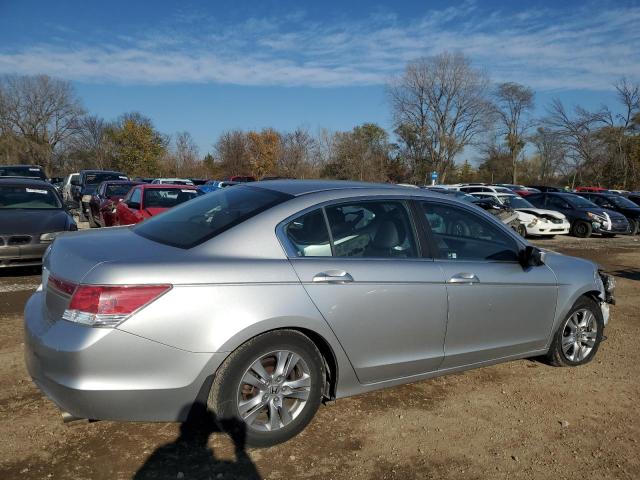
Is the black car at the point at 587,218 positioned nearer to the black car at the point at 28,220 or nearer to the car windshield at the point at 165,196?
the car windshield at the point at 165,196

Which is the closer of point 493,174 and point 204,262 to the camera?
point 204,262

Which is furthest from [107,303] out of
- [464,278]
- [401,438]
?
[464,278]

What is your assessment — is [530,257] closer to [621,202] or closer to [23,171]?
[23,171]

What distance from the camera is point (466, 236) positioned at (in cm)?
410

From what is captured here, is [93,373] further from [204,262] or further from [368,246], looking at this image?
[368,246]

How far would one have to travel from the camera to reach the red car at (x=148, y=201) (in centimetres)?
933

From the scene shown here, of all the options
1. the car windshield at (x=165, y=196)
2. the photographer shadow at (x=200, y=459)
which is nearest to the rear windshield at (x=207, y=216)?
the photographer shadow at (x=200, y=459)

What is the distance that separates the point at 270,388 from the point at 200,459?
0.56 meters

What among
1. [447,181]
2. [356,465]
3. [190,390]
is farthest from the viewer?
[447,181]

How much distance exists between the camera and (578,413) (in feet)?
12.4

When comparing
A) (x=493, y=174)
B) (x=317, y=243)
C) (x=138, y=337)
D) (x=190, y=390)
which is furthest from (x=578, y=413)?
(x=493, y=174)

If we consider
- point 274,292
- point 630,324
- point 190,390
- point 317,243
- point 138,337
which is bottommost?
point 630,324

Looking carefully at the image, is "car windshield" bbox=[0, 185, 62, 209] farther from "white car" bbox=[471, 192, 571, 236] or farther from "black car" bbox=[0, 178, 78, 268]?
"white car" bbox=[471, 192, 571, 236]

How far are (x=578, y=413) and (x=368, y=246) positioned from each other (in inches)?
80.2
